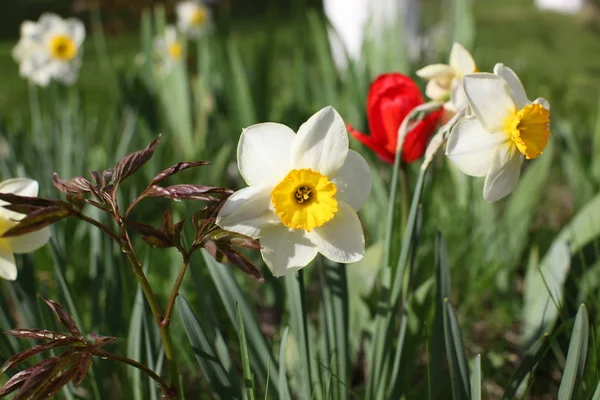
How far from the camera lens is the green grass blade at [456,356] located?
77 cm

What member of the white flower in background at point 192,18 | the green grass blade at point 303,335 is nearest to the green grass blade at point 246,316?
the green grass blade at point 303,335

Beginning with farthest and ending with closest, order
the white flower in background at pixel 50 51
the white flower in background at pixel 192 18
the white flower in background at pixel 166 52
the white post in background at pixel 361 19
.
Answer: the white flower in background at pixel 192 18 < the white flower in background at pixel 166 52 < the white post in background at pixel 361 19 < the white flower in background at pixel 50 51

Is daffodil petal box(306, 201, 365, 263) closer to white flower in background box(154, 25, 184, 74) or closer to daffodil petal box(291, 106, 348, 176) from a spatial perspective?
daffodil petal box(291, 106, 348, 176)

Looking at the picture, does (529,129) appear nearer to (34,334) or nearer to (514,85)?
(514,85)

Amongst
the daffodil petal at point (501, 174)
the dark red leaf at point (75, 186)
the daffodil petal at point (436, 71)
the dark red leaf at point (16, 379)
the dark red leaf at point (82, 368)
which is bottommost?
the dark red leaf at point (16, 379)

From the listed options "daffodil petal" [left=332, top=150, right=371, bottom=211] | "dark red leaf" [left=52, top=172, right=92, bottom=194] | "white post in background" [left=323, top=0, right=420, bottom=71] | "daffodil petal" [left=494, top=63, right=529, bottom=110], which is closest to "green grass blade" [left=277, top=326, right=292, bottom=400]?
"daffodil petal" [left=332, top=150, right=371, bottom=211]

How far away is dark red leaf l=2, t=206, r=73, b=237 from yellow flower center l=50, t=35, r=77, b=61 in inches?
65.4

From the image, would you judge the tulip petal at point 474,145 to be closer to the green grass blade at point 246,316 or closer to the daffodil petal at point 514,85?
the daffodil petal at point 514,85

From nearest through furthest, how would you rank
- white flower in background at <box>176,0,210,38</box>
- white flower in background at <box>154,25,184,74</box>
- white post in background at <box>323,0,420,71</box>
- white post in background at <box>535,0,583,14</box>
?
white post in background at <box>323,0,420,71</box> → white flower in background at <box>154,25,184,74</box> → white flower in background at <box>176,0,210,38</box> → white post in background at <box>535,0,583,14</box>

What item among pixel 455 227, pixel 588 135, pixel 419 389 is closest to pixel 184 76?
pixel 455 227

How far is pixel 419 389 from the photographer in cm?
105

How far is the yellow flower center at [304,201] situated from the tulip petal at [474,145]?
177 millimetres

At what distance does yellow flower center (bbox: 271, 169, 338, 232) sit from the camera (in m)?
0.67

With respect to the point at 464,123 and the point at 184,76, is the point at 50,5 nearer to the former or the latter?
the point at 184,76
